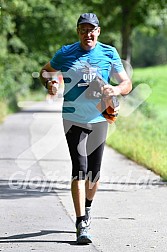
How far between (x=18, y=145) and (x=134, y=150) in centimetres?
385

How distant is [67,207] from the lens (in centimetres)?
951

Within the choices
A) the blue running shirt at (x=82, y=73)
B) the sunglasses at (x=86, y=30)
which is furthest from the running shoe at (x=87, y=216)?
the sunglasses at (x=86, y=30)

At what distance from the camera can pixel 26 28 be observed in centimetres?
5222

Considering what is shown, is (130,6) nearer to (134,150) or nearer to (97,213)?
(134,150)

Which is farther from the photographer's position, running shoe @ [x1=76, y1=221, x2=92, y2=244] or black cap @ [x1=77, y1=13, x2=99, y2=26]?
black cap @ [x1=77, y1=13, x2=99, y2=26]

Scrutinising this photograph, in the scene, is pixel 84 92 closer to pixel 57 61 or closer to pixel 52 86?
pixel 52 86

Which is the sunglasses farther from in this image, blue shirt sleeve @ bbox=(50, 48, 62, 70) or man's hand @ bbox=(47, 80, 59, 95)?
man's hand @ bbox=(47, 80, 59, 95)

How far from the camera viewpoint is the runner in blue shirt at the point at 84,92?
752 cm

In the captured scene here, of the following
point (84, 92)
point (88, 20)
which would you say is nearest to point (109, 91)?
point (84, 92)

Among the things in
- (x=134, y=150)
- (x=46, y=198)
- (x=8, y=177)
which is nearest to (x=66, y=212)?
(x=46, y=198)

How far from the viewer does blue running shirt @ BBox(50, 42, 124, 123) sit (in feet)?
24.8

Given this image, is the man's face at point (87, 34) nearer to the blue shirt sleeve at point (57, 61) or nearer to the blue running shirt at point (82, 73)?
the blue running shirt at point (82, 73)

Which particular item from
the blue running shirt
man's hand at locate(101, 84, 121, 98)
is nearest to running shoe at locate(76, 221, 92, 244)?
the blue running shirt

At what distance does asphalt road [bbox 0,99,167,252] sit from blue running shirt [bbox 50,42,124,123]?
3.78 feet
